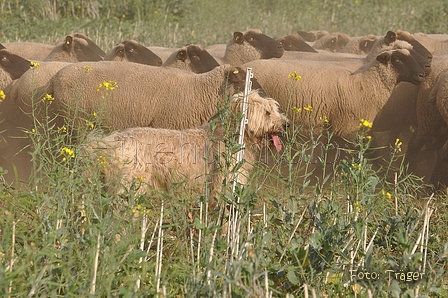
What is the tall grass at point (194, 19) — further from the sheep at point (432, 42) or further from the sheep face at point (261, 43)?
the sheep at point (432, 42)

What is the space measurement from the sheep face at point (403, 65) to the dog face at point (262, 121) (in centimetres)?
338

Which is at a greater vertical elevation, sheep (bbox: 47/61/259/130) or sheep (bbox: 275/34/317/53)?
sheep (bbox: 47/61/259/130)

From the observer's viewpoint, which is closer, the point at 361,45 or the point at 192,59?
the point at 192,59

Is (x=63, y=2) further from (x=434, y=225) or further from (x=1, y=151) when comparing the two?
(x=434, y=225)

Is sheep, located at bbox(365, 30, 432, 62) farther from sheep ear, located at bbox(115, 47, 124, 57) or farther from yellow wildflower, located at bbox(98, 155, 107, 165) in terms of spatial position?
yellow wildflower, located at bbox(98, 155, 107, 165)

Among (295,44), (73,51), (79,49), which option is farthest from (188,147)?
(295,44)

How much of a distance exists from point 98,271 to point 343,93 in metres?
5.96

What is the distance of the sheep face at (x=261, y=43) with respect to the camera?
37.9 ft

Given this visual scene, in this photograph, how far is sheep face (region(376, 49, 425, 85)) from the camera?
905cm

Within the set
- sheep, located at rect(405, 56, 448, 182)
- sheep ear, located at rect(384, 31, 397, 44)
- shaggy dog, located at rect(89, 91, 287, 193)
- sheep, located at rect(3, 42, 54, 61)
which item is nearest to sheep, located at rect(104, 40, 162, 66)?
sheep, located at rect(3, 42, 54, 61)

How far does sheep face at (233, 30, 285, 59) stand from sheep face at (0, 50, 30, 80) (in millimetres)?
3315

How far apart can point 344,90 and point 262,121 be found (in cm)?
346

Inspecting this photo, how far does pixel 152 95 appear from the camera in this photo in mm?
8875

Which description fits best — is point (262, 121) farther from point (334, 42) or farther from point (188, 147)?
point (334, 42)
